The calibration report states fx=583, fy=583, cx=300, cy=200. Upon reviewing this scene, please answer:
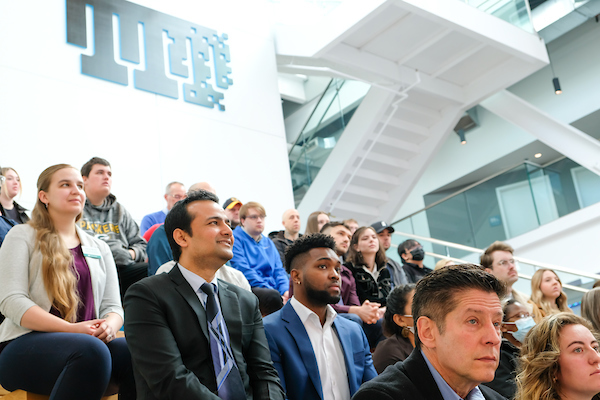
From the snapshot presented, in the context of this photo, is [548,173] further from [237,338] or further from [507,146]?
[237,338]

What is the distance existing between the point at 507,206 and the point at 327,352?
761cm

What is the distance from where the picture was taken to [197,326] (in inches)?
86.7

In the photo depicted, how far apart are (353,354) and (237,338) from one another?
77 cm

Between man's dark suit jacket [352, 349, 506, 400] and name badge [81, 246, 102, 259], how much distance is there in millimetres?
1614

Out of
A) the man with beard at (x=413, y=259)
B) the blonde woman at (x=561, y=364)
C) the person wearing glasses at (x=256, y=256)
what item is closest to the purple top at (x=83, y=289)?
the person wearing glasses at (x=256, y=256)

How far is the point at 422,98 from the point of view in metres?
8.95

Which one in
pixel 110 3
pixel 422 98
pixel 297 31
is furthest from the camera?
pixel 422 98

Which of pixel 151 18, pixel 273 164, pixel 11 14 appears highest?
pixel 151 18

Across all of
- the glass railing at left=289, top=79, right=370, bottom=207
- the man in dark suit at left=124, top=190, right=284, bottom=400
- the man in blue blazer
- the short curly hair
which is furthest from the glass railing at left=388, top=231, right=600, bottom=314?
the man in dark suit at left=124, top=190, right=284, bottom=400

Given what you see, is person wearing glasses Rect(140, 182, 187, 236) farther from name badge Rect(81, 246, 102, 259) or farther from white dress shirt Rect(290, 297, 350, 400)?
white dress shirt Rect(290, 297, 350, 400)

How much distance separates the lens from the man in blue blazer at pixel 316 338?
2.66m

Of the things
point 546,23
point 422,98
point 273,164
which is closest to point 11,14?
point 273,164

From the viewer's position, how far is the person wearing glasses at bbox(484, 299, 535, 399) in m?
3.00

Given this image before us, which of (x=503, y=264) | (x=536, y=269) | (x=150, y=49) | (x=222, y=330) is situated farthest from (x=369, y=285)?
(x=150, y=49)
